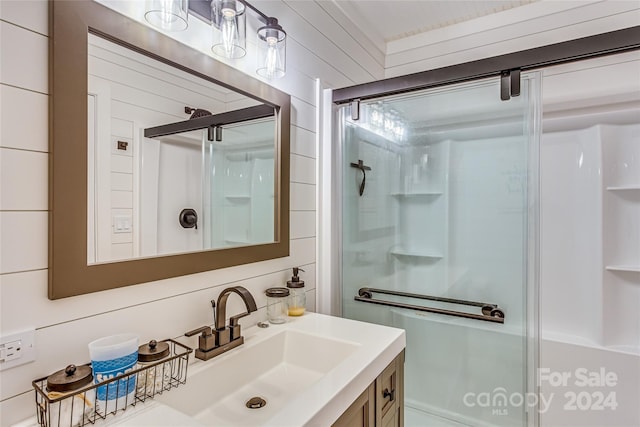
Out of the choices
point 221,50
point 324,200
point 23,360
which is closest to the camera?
point 23,360

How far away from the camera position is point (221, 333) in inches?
45.1

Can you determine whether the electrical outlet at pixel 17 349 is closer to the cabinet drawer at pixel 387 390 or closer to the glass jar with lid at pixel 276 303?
the glass jar with lid at pixel 276 303

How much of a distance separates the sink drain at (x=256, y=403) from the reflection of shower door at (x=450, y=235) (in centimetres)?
95

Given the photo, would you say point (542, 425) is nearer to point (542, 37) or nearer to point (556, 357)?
point (556, 357)

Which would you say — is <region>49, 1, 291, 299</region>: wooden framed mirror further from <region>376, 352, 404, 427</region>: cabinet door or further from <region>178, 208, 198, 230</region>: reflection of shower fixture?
<region>376, 352, 404, 427</region>: cabinet door

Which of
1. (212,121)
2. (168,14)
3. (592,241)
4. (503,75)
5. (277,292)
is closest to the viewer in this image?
(168,14)

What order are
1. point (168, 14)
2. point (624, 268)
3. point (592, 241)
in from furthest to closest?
point (592, 241), point (624, 268), point (168, 14)

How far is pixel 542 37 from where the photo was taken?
221 centimetres

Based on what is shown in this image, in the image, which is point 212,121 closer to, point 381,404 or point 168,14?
point 168,14

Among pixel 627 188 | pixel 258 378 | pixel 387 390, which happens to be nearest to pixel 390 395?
pixel 387 390

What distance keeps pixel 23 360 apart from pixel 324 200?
1395 mm

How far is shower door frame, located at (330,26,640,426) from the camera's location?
52.4 inches

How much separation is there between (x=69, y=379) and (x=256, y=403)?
1.79ft

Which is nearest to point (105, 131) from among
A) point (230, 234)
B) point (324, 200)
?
point (230, 234)
